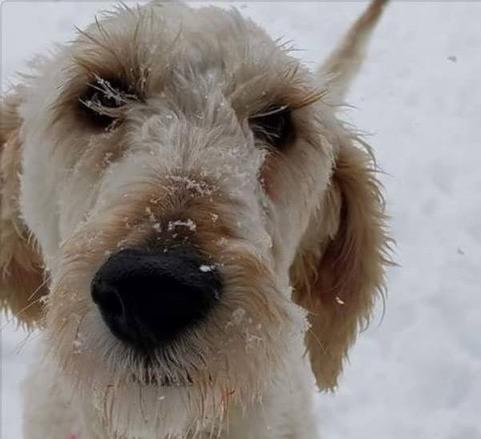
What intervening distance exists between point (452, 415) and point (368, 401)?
38cm

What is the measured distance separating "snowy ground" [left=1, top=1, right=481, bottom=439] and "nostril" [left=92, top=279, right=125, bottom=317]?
1.65 metres

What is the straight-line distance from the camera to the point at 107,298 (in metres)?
2.02

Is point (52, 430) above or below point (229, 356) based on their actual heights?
below

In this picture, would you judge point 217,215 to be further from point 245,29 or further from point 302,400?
point 302,400

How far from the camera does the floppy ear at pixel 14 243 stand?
2.95 m

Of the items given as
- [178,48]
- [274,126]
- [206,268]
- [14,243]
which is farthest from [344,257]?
[206,268]

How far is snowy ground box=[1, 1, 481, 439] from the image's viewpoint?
183 inches

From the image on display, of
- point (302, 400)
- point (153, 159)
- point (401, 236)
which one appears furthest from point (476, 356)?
point (153, 159)

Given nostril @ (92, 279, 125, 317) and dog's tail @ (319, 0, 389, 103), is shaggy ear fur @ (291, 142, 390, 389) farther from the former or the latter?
nostril @ (92, 279, 125, 317)

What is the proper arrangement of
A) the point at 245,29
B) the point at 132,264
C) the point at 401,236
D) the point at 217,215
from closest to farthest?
the point at 132,264, the point at 217,215, the point at 245,29, the point at 401,236

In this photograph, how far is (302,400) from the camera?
3188mm

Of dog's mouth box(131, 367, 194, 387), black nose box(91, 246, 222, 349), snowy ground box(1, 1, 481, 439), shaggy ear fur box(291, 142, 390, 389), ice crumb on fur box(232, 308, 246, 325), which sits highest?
black nose box(91, 246, 222, 349)

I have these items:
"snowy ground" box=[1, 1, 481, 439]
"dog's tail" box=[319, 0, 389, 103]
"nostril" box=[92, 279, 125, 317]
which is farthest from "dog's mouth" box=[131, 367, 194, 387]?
"dog's tail" box=[319, 0, 389, 103]

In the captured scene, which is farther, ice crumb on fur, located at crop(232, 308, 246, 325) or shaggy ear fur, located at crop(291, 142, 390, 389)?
shaggy ear fur, located at crop(291, 142, 390, 389)
